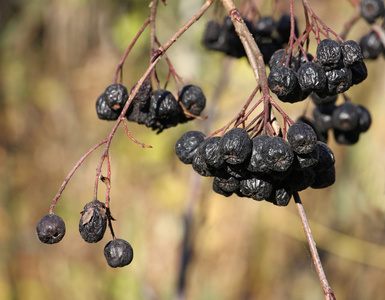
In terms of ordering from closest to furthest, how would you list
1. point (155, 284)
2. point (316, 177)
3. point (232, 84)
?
1. point (316, 177)
2. point (232, 84)
3. point (155, 284)

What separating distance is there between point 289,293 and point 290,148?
154 inches

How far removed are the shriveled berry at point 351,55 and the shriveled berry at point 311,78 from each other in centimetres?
9

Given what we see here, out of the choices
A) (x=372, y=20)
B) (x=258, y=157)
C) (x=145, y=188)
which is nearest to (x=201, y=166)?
(x=258, y=157)

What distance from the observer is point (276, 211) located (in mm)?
4656

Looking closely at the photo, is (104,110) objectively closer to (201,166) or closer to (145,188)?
(201,166)

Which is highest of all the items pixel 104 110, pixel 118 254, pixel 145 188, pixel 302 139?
pixel 145 188

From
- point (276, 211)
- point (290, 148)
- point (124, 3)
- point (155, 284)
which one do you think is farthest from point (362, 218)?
point (290, 148)

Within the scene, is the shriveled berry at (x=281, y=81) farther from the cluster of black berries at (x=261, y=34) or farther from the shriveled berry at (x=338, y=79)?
the cluster of black berries at (x=261, y=34)

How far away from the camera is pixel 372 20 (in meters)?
2.10

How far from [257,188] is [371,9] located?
4.41ft

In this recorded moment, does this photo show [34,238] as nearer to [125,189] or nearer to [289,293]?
[125,189]

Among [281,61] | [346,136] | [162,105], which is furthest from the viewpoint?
[346,136]

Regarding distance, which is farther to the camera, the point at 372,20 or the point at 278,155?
the point at 372,20

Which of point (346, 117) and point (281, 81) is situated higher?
point (346, 117)
